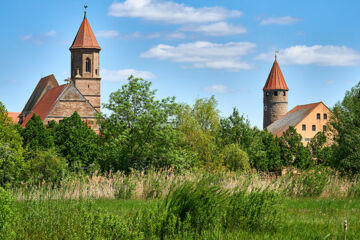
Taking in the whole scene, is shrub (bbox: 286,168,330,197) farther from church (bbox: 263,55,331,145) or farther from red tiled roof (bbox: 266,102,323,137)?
red tiled roof (bbox: 266,102,323,137)

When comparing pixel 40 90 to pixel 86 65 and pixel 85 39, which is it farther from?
pixel 85 39

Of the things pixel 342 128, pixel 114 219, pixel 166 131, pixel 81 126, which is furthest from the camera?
pixel 81 126

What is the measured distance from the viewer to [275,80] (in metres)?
94.6

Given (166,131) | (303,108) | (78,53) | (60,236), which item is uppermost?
(78,53)

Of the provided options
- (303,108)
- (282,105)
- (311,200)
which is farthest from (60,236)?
(282,105)

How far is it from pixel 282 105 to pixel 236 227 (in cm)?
8649

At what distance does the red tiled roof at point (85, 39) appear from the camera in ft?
268

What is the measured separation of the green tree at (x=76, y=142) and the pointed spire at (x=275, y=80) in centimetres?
6504

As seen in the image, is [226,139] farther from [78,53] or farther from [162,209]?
[78,53]

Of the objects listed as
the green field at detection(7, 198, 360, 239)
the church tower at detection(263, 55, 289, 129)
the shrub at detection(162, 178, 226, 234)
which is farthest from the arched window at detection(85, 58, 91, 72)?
the shrub at detection(162, 178, 226, 234)

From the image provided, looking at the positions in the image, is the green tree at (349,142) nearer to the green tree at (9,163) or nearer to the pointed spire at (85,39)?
the green tree at (9,163)

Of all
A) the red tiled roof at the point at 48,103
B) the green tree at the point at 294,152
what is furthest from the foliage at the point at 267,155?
the red tiled roof at the point at 48,103

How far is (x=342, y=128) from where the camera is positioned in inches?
971

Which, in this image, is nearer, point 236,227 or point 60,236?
point 60,236
